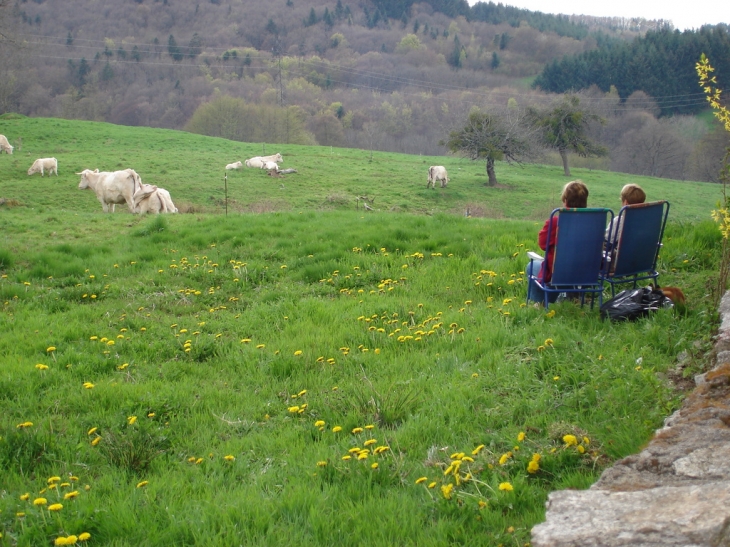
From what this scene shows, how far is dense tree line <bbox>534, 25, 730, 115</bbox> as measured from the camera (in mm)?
79688

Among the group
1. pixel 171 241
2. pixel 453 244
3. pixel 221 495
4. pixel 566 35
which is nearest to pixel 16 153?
pixel 171 241

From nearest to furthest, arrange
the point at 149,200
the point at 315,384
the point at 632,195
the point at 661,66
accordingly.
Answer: the point at 315,384 → the point at 632,195 → the point at 149,200 → the point at 661,66

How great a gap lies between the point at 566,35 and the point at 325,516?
136m

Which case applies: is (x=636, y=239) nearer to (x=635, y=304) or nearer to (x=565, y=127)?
(x=635, y=304)

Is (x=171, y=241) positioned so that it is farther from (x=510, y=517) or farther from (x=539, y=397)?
(x=510, y=517)

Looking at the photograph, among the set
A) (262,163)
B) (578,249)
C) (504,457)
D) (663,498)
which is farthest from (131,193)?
(663,498)

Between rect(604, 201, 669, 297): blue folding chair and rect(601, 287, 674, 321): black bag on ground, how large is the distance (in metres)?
0.41

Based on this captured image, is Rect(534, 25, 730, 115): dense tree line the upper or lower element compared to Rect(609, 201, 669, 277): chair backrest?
upper

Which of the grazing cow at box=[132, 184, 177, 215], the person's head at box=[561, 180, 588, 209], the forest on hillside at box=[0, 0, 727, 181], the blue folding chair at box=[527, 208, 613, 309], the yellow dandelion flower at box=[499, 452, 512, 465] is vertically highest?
the forest on hillside at box=[0, 0, 727, 181]

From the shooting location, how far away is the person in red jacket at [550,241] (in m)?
6.21

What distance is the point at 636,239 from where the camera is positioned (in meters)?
6.05

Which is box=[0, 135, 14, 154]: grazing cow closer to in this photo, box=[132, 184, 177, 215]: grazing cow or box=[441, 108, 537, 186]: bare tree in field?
box=[132, 184, 177, 215]: grazing cow

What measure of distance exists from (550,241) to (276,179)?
2501 centimetres

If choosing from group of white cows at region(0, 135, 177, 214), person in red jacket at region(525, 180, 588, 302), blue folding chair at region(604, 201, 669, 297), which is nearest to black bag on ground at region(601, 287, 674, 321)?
blue folding chair at region(604, 201, 669, 297)
